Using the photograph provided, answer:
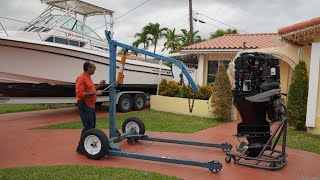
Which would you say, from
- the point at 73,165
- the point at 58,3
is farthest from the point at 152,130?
the point at 58,3

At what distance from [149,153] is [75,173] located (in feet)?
6.73

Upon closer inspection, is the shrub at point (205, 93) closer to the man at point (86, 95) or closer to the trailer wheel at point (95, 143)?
the man at point (86, 95)

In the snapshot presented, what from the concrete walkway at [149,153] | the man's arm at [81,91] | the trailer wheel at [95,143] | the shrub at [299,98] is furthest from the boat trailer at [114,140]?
the shrub at [299,98]

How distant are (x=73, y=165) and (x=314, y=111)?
663 centimetres

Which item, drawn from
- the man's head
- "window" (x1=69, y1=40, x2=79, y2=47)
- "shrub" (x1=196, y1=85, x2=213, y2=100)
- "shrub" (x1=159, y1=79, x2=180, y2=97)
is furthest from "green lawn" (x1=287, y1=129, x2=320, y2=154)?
"window" (x1=69, y1=40, x2=79, y2=47)

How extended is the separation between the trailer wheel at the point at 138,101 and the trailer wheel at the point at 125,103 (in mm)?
238

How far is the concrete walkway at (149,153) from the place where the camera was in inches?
231

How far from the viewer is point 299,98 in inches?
388

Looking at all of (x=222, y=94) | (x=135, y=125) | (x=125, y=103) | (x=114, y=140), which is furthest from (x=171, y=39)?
(x=114, y=140)

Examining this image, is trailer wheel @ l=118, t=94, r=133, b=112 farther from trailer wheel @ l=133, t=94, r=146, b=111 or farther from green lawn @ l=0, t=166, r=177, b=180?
green lawn @ l=0, t=166, r=177, b=180

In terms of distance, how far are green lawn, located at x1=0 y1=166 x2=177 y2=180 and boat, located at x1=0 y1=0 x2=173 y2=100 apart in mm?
5804

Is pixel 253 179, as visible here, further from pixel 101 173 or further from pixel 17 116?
pixel 17 116

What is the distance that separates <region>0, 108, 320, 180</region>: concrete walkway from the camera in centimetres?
586

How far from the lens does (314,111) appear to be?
9227 millimetres
